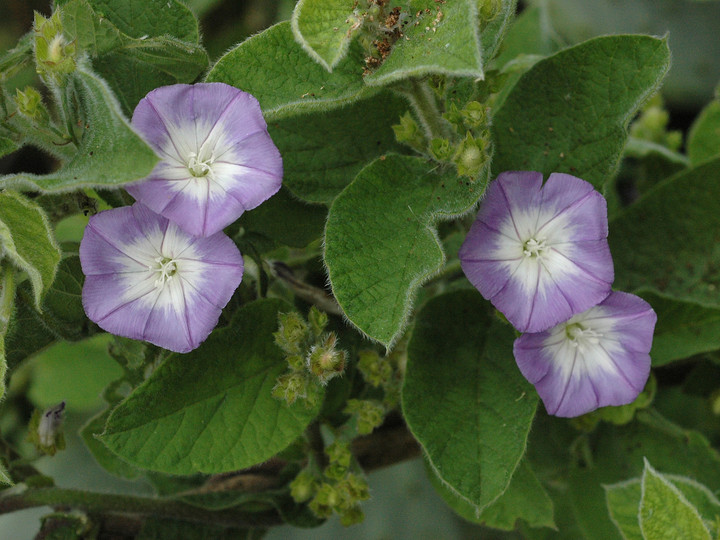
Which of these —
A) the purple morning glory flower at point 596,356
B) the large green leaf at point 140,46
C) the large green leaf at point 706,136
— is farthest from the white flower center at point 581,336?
the large green leaf at point 706,136

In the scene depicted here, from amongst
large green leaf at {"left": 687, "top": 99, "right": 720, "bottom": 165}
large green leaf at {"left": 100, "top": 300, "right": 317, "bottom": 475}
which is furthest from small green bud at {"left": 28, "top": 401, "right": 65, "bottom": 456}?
large green leaf at {"left": 687, "top": 99, "right": 720, "bottom": 165}

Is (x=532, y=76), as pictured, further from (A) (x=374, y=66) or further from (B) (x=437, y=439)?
(B) (x=437, y=439)

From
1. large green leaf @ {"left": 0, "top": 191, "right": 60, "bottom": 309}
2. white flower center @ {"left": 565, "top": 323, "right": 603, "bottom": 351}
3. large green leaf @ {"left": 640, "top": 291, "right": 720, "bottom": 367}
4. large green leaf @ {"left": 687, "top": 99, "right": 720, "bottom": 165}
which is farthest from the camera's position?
large green leaf @ {"left": 687, "top": 99, "right": 720, "bottom": 165}

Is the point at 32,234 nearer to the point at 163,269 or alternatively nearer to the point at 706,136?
the point at 163,269

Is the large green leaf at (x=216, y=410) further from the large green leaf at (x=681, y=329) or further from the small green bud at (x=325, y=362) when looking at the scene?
the large green leaf at (x=681, y=329)

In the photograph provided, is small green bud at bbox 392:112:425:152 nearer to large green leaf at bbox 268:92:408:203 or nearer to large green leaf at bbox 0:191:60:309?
large green leaf at bbox 268:92:408:203

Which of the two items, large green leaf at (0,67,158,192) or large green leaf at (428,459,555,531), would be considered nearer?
large green leaf at (0,67,158,192)

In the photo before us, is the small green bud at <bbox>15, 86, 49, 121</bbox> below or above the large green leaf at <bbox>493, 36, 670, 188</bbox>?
above
